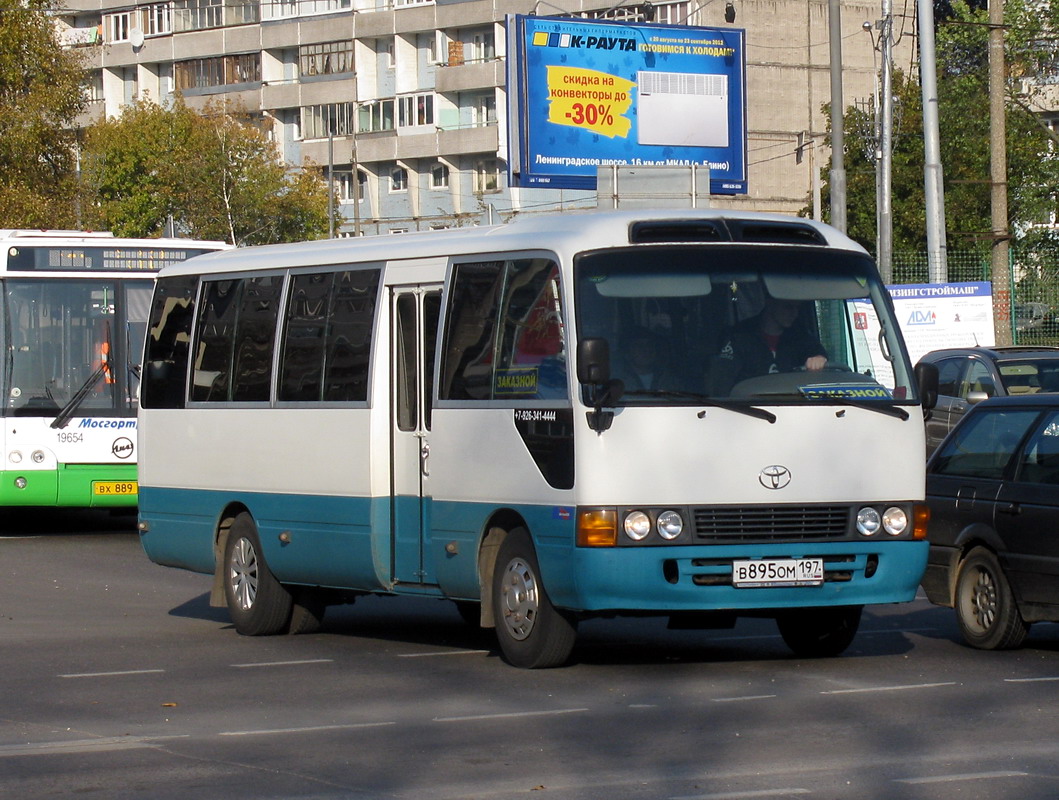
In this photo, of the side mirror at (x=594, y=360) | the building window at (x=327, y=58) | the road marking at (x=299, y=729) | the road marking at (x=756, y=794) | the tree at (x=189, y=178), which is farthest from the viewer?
the building window at (x=327, y=58)

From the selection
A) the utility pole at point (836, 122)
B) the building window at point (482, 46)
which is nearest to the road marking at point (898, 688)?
the utility pole at point (836, 122)

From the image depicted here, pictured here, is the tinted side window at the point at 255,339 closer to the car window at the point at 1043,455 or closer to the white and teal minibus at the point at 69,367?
the car window at the point at 1043,455

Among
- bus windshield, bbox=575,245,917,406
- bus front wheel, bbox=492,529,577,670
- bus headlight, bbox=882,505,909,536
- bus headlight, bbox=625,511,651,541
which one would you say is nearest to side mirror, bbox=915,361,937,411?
bus windshield, bbox=575,245,917,406

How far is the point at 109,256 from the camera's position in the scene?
71.9ft

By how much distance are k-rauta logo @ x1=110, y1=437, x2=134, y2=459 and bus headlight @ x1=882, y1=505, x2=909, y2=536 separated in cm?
1215

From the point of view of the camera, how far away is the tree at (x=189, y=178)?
73.0m

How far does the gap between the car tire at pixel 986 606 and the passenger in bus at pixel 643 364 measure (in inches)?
103

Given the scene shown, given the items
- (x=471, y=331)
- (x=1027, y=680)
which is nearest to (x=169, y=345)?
(x=471, y=331)

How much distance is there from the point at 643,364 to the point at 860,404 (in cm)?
126

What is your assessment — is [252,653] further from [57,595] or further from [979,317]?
[979,317]

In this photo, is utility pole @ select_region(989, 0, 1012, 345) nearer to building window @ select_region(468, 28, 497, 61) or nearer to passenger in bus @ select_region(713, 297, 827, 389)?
passenger in bus @ select_region(713, 297, 827, 389)

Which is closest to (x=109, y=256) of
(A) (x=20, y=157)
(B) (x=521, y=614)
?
(B) (x=521, y=614)

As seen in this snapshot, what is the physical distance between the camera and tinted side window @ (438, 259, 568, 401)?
1117 centimetres

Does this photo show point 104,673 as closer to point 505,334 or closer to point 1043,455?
point 505,334
